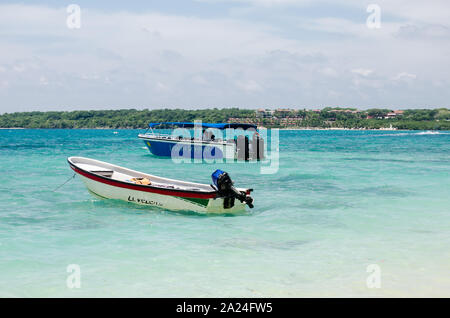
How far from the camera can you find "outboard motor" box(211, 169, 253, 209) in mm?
13180

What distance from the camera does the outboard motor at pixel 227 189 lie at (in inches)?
519

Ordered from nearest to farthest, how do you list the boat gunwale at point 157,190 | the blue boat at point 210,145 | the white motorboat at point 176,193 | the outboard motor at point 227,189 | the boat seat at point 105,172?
the outboard motor at point 227,189
the white motorboat at point 176,193
the boat gunwale at point 157,190
the boat seat at point 105,172
the blue boat at point 210,145

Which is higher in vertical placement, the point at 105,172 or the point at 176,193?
the point at 105,172

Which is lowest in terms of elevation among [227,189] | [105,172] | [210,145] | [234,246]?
[234,246]

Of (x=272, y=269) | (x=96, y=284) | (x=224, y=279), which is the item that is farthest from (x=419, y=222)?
(x=96, y=284)

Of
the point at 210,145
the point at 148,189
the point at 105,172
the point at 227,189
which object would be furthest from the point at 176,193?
the point at 210,145

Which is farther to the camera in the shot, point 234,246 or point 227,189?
point 227,189

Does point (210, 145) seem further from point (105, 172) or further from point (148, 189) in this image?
point (148, 189)

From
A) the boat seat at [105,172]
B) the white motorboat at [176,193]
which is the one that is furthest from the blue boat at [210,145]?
the white motorboat at [176,193]

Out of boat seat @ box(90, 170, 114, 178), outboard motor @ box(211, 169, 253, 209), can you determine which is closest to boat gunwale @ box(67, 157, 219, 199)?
outboard motor @ box(211, 169, 253, 209)

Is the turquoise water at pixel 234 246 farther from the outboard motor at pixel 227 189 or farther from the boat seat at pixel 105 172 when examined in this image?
the boat seat at pixel 105 172

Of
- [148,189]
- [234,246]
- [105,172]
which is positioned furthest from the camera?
[105,172]

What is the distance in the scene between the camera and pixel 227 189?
13.3 metres
